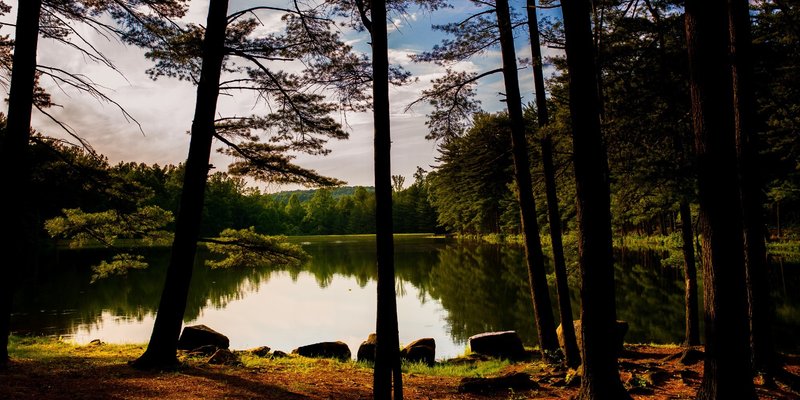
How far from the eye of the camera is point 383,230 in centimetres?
502

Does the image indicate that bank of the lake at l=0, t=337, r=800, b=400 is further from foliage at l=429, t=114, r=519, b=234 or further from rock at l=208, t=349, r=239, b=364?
foliage at l=429, t=114, r=519, b=234

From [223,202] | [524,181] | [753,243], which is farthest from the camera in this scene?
[223,202]

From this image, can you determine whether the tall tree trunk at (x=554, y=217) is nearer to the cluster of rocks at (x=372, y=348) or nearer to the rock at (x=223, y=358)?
the cluster of rocks at (x=372, y=348)

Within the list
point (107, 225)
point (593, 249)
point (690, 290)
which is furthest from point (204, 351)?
point (690, 290)

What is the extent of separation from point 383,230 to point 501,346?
5.95 meters

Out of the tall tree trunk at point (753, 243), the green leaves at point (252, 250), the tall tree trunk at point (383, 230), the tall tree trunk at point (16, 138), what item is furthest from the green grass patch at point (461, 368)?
the tall tree trunk at point (16, 138)

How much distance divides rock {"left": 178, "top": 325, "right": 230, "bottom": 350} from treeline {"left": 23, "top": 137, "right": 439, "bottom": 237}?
2.99m

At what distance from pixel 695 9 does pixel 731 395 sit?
12.4 feet

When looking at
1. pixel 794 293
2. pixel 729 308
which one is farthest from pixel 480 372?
pixel 794 293

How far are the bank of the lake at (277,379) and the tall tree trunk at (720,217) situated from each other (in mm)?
1400

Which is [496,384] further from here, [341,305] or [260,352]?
[341,305]

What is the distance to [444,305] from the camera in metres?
17.3

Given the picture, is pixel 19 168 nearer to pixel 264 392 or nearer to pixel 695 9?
pixel 264 392

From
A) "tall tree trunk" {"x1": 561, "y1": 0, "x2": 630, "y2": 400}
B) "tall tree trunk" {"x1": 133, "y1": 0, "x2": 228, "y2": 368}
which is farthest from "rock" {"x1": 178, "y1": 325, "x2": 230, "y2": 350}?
"tall tree trunk" {"x1": 561, "y1": 0, "x2": 630, "y2": 400}
